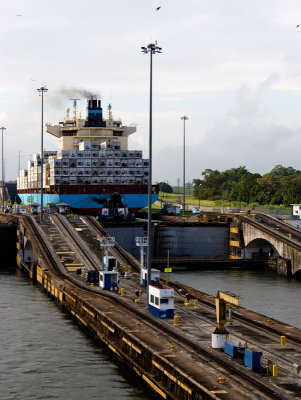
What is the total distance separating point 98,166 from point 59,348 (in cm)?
10627

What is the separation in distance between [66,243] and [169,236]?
23.9m

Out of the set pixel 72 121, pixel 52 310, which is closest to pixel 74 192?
pixel 72 121

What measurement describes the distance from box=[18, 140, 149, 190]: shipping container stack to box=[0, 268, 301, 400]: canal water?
71.4m

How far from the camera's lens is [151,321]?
151 ft

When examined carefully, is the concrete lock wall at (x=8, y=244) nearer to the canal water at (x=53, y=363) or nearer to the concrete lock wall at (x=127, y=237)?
the concrete lock wall at (x=127, y=237)

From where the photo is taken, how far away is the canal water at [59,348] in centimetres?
3825

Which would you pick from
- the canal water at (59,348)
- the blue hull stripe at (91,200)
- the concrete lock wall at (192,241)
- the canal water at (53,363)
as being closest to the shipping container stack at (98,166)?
the blue hull stripe at (91,200)

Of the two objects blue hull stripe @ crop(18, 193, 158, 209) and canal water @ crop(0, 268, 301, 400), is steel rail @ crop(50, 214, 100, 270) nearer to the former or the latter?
canal water @ crop(0, 268, 301, 400)

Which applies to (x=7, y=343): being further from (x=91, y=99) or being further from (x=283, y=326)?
(x=91, y=99)

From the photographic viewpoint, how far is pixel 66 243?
8888 cm

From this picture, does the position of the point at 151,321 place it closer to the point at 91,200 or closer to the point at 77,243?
the point at 77,243

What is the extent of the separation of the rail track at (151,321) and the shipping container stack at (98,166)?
53.6 m

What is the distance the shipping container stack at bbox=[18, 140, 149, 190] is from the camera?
151 m

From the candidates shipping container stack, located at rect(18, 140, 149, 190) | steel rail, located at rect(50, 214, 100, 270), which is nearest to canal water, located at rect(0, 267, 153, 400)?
steel rail, located at rect(50, 214, 100, 270)
